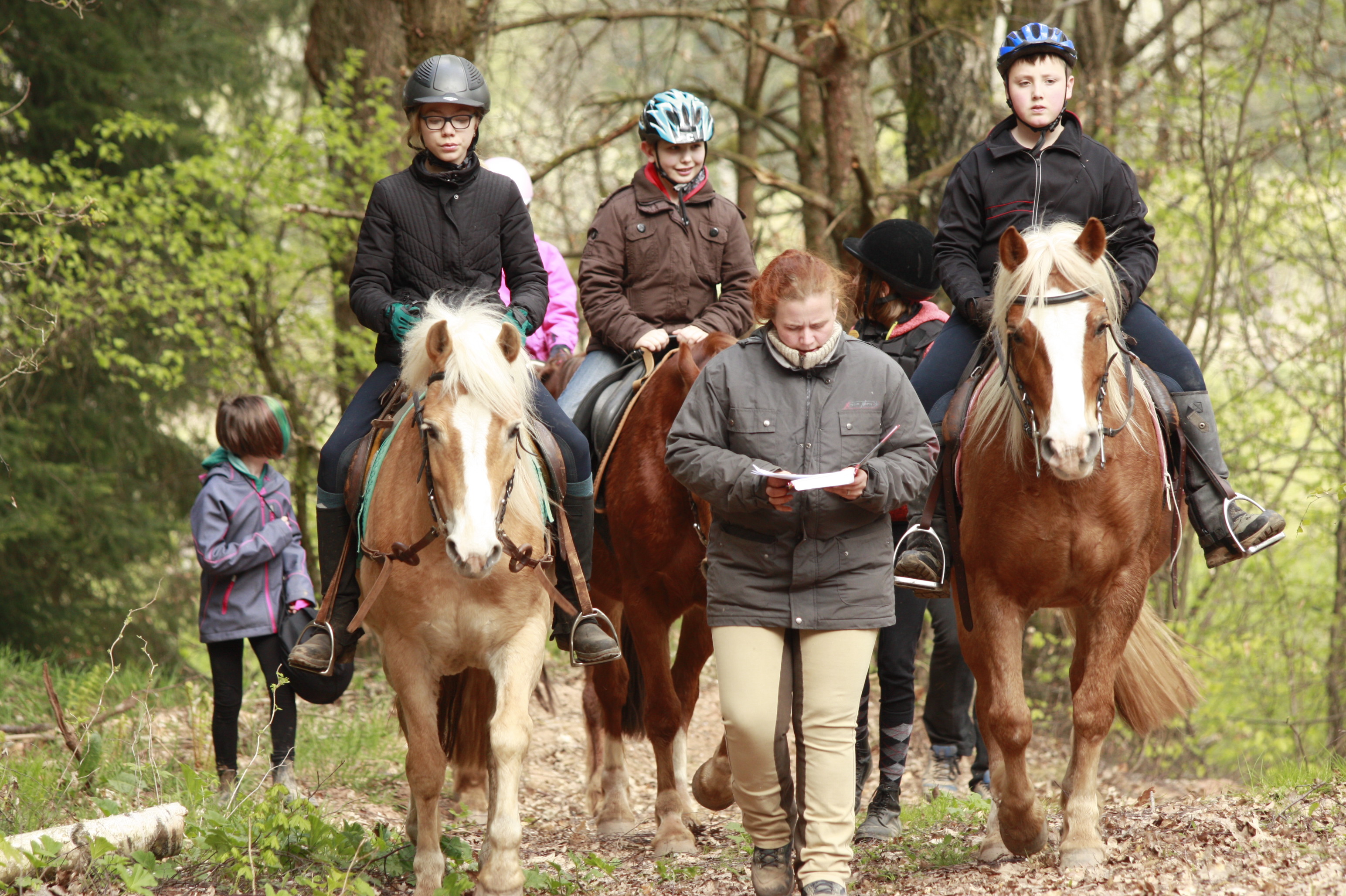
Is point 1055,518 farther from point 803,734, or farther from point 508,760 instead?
point 508,760

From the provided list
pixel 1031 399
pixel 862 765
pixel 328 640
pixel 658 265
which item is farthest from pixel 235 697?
pixel 1031 399

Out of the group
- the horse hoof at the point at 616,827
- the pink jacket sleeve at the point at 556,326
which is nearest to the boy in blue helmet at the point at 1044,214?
the horse hoof at the point at 616,827

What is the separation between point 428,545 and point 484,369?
0.74m

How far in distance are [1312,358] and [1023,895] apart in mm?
8595

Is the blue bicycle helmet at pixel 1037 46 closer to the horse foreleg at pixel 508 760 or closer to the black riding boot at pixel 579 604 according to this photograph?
the black riding boot at pixel 579 604

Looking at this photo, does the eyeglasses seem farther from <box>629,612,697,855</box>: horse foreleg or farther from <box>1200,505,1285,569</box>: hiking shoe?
<box>1200,505,1285,569</box>: hiking shoe

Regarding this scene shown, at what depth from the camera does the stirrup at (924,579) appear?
4.77 meters

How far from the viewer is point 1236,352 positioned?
11.5 meters

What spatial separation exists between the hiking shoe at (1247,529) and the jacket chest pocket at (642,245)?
292 cm

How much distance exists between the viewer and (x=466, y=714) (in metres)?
5.71

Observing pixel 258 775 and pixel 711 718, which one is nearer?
pixel 258 775

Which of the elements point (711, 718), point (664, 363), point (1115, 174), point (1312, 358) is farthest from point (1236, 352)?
point (664, 363)

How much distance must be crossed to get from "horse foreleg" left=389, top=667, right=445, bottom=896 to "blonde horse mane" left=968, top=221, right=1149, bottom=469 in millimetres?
2465

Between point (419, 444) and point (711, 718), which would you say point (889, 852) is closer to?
point (419, 444)
